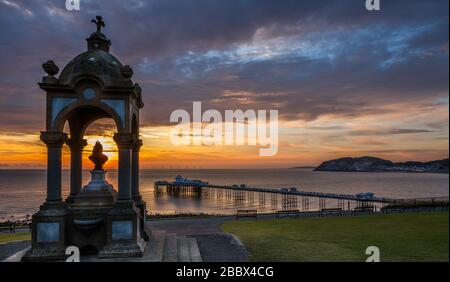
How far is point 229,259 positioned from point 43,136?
24.8 feet

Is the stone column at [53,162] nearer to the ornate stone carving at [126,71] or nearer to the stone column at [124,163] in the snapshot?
the stone column at [124,163]

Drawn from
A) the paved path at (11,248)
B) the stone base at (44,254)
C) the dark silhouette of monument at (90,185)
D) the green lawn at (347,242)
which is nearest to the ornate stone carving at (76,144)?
the dark silhouette of monument at (90,185)

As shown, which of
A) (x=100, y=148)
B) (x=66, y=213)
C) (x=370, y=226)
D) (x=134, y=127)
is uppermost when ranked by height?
(x=134, y=127)

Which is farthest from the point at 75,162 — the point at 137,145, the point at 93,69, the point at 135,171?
the point at 93,69

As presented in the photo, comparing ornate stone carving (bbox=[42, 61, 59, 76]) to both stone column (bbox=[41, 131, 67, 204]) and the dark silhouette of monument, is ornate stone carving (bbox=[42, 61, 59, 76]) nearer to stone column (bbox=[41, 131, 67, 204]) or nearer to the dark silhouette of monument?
the dark silhouette of monument

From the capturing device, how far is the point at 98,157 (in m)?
12.7

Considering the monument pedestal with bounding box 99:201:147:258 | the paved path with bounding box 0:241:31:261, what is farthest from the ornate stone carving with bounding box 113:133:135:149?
the paved path with bounding box 0:241:31:261

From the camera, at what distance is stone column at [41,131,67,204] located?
11141 mm

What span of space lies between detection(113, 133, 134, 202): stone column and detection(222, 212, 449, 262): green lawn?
4903 millimetres
